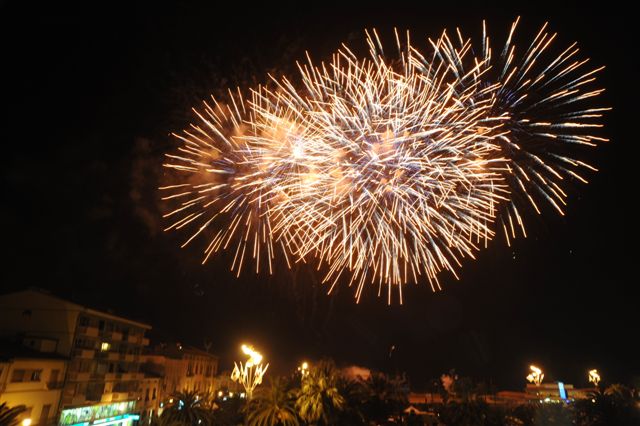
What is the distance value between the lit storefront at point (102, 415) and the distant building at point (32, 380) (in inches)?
64.7

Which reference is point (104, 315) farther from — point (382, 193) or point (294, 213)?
point (382, 193)

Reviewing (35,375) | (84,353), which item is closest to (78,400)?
(84,353)

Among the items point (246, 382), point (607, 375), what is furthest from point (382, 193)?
point (607, 375)

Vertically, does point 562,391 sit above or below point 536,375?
below

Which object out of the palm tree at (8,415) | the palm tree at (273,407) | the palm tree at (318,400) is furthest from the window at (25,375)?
the palm tree at (318,400)

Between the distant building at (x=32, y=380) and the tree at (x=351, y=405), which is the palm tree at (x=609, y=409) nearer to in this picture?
the tree at (x=351, y=405)

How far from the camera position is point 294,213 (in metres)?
18.2

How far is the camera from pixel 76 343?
35219mm

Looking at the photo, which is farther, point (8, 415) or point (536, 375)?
point (536, 375)

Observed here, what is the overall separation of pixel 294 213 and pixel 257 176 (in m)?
2.35

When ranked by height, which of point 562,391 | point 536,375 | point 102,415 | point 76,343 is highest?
point 76,343

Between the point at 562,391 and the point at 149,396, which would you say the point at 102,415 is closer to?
the point at 149,396

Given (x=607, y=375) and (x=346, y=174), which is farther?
(x=607, y=375)

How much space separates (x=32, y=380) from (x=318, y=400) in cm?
2006
